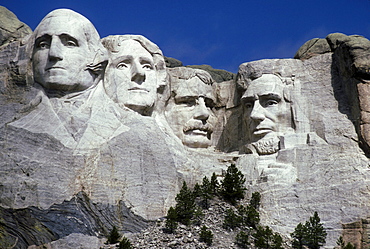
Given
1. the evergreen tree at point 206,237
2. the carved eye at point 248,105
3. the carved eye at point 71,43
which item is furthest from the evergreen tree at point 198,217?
the carved eye at point 71,43

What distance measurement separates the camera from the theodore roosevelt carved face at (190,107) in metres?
23.2

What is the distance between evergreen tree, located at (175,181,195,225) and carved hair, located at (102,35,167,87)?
11.9 feet

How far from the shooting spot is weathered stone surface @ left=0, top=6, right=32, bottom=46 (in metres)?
22.9

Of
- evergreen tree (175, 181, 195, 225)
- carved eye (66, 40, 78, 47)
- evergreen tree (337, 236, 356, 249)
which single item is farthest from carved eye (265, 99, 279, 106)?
carved eye (66, 40, 78, 47)

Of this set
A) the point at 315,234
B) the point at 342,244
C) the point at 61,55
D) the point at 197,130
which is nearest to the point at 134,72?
the point at 61,55

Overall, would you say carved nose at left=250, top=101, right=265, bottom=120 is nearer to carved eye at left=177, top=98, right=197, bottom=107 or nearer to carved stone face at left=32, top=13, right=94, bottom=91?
carved eye at left=177, top=98, right=197, bottom=107

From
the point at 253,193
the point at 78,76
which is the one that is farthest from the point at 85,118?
the point at 253,193

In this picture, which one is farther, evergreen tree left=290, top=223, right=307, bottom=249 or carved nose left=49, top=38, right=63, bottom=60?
carved nose left=49, top=38, right=63, bottom=60

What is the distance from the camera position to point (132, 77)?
72.1 ft

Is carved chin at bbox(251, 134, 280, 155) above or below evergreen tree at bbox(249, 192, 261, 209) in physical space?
above

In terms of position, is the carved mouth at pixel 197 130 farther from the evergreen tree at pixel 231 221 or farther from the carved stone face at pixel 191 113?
the evergreen tree at pixel 231 221

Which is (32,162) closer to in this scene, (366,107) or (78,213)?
(78,213)

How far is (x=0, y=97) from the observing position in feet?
69.1

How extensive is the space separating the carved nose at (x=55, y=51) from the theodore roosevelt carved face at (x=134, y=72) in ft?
5.54
